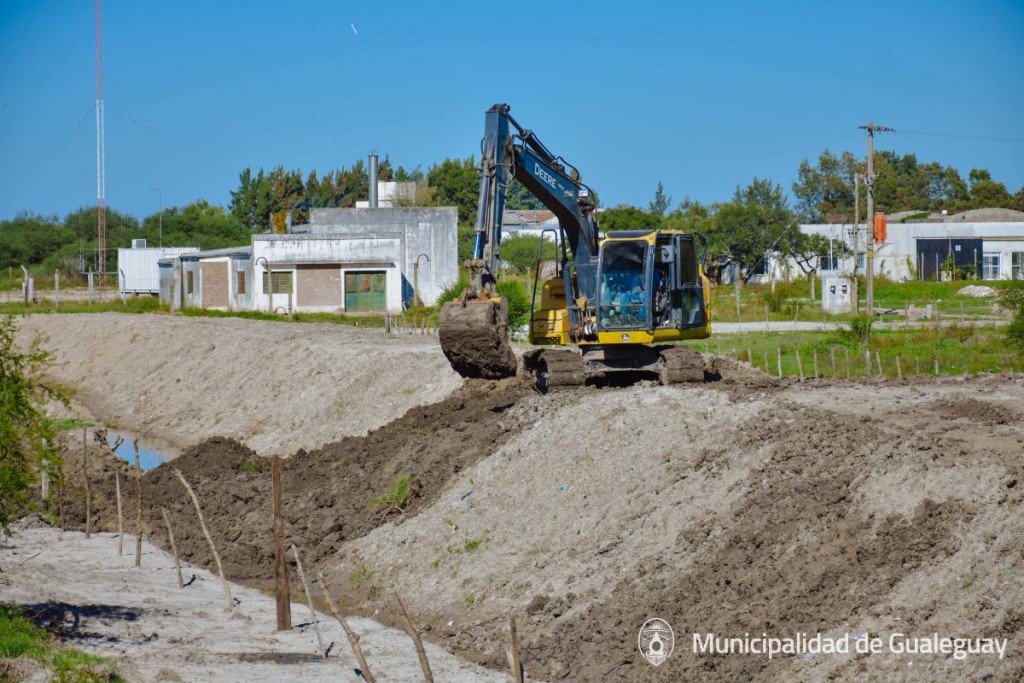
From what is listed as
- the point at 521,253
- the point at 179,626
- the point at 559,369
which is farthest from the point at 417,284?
the point at 179,626

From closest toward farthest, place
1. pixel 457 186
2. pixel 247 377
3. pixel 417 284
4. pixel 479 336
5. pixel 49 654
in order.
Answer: pixel 49 654
pixel 479 336
pixel 247 377
pixel 417 284
pixel 457 186

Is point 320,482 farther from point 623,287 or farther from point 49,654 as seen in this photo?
point 49,654

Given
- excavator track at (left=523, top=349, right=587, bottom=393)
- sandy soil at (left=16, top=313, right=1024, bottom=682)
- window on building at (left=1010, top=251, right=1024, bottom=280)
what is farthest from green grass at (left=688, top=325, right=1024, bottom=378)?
window on building at (left=1010, top=251, right=1024, bottom=280)

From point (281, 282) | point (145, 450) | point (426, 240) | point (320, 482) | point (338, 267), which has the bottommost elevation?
point (145, 450)

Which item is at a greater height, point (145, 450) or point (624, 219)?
point (624, 219)

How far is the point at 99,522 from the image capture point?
23.4 m

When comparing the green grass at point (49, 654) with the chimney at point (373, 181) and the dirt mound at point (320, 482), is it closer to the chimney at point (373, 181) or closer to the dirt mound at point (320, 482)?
the dirt mound at point (320, 482)

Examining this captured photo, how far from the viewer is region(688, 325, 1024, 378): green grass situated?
95.1 ft

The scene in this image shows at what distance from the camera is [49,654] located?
46.1ft

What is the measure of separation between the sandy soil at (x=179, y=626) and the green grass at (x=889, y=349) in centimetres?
1468

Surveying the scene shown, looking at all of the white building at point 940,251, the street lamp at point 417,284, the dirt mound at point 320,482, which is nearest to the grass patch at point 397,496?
the dirt mound at point 320,482

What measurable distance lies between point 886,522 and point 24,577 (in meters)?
11.8

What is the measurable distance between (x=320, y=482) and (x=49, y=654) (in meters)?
9.18

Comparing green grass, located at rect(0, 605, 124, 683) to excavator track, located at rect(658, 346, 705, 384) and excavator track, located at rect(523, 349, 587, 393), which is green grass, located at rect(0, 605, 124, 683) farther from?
excavator track, located at rect(658, 346, 705, 384)
